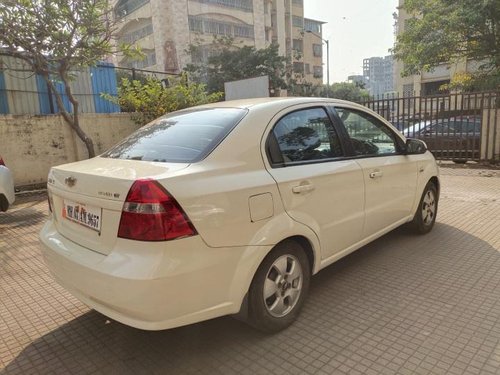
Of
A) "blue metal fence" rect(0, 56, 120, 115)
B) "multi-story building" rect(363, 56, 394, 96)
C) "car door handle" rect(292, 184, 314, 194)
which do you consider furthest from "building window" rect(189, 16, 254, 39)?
"multi-story building" rect(363, 56, 394, 96)

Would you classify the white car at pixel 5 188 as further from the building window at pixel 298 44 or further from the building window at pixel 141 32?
the building window at pixel 298 44

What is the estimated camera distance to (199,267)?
225 cm

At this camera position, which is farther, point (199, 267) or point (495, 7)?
point (495, 7)

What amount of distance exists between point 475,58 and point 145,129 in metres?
14.9

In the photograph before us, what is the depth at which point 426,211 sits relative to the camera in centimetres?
476

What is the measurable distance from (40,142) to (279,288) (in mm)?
8267

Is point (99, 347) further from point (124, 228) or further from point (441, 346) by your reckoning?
point (441, 346)

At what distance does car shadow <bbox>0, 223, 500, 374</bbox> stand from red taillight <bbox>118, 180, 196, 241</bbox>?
2.98 ft

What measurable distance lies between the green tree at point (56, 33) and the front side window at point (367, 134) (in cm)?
706

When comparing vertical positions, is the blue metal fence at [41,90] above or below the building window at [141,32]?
below

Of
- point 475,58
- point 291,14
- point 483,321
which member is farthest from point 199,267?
point 291,14

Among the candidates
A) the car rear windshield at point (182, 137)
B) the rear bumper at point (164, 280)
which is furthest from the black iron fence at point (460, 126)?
the rear bumper at point (164, 280)

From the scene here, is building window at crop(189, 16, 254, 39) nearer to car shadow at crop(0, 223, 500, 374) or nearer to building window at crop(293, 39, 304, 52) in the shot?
building window at crop(293, 39, 304, 52)

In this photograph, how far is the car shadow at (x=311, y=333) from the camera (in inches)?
100
